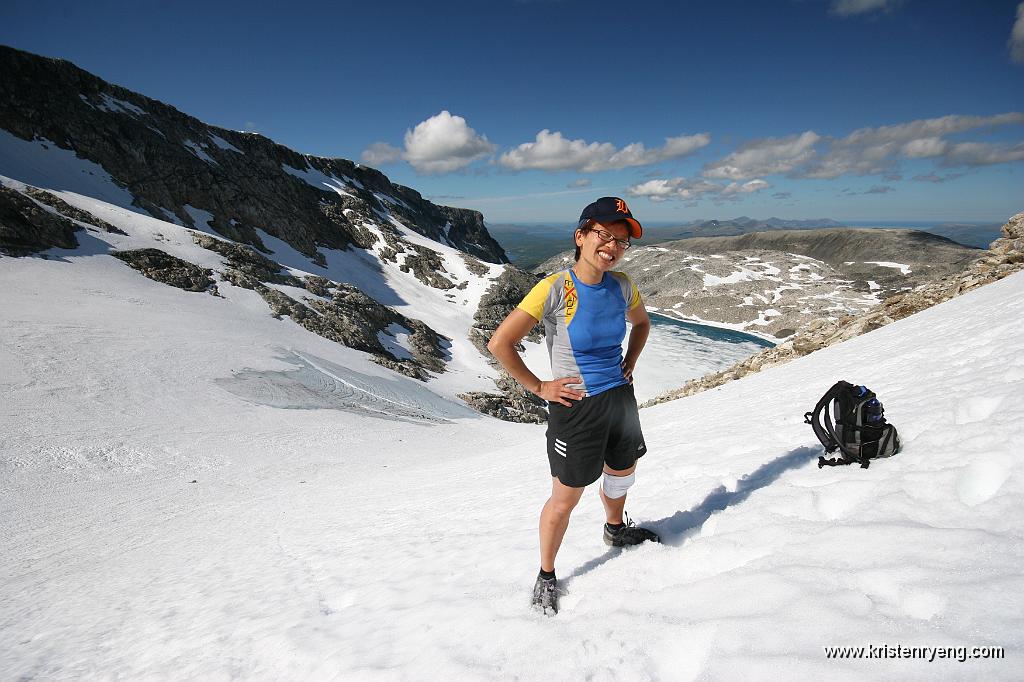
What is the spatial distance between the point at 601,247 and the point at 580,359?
86 cm

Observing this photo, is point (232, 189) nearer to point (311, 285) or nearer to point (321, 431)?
point (311, 285)

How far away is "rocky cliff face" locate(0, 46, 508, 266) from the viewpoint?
5438cm

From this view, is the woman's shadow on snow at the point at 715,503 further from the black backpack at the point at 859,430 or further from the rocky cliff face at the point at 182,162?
the rocky cliff face at the point at 182,162

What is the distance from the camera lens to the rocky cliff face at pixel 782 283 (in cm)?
13675

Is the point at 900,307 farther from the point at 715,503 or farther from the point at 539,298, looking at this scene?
the point at 539,298

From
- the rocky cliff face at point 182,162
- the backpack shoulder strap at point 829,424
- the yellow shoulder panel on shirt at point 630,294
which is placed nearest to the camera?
the yellow shoulder panel on shirt at point 630,294

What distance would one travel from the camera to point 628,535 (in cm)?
388

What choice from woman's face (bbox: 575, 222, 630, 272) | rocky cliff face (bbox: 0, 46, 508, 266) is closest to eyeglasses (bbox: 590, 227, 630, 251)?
woman's face (bbox: 575, 222, 630, 272)

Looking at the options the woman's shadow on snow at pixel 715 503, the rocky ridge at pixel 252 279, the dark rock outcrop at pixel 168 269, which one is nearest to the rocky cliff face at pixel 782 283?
the rocky ridge at pixel 252 279

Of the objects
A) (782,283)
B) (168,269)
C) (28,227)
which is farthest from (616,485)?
(782,283)

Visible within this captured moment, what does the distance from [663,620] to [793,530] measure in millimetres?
1372

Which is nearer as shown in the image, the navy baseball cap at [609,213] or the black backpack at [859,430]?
the navy baseball cap at [609,213]

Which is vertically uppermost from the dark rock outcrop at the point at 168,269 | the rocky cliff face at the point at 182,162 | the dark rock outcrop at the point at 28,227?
the rocky cliff face at the point at 182,162

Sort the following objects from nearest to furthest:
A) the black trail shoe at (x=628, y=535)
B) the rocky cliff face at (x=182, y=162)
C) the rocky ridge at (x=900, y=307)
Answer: the black trail shoe at (x=628, y=535)
the rocky ridge at (x=900, y=307)
the rocky cliff face at (x=182, y=162)
